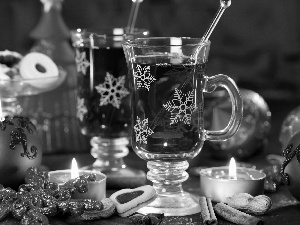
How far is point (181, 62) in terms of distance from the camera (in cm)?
135

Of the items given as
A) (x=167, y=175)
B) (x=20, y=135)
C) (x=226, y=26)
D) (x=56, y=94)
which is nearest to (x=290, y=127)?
(x=167, y=175)

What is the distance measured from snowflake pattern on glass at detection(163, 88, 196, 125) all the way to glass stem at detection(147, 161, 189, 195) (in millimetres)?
97

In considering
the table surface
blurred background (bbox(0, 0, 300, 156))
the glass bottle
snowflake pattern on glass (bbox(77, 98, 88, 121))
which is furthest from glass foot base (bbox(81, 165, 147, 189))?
blurred background (bbox(0, 0, 300, 156))

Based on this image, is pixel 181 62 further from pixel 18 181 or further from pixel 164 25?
pixel 164 25

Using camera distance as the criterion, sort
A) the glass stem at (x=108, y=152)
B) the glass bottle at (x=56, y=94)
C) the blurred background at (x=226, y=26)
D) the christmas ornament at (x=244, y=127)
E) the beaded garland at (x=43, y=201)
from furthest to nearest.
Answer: the blurred background at (x=226, y=26) → the glass bottle at (x=56, y=94) → the christmas ornament at (x=244, y=127) → the glass stem at (x=108, y=152) → the beaded garland at (x=43, y=201)

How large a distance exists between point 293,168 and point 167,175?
0.25 m

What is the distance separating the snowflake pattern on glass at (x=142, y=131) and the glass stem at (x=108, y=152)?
312mm

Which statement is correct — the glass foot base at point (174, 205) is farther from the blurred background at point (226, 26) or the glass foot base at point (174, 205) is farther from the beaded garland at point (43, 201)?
the blurred background at point (226, 26)

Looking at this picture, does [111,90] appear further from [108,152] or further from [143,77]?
[143,77]

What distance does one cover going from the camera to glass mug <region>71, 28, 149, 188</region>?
5.36 ft

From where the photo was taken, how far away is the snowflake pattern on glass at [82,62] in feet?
5.41

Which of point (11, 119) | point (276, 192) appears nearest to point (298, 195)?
point (276, 192)

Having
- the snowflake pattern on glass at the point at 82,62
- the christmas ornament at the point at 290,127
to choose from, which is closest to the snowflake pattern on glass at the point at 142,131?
the snowflake pattern on glass at the point at 82,62

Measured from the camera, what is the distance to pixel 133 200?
4.28ft
